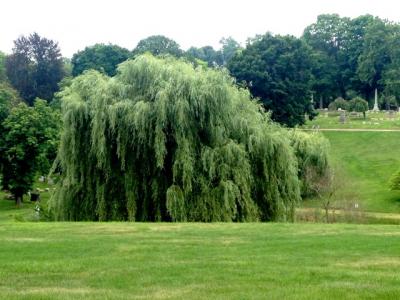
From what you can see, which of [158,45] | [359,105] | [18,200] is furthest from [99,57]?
[18,200]

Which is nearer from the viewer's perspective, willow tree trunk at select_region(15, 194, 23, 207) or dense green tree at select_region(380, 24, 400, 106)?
willow tree trunk at select_region(15, 194, 23, 207)

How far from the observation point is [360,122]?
240ft

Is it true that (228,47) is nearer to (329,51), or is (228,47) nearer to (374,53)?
(329,51)

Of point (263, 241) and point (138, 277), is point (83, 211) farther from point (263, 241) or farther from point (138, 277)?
point (138, 277)

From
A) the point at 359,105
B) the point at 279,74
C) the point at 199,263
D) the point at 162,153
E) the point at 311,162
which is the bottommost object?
the point at 199,263

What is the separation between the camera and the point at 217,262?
36.0 ft

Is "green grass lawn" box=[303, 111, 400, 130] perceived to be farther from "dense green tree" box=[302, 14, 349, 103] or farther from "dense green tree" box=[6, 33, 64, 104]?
"dense green tree" box=[6, 33, 64, 104]

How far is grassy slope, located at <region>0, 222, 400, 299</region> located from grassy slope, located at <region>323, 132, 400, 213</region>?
96.1ft

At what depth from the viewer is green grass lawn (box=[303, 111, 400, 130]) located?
69.4 m

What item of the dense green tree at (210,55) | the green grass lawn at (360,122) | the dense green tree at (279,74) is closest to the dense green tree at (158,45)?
the dense green tree at (279,74)

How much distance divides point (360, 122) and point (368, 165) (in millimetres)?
19285

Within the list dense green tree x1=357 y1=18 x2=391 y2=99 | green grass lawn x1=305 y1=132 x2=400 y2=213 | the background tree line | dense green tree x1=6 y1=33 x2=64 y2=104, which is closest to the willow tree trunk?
the background tree line

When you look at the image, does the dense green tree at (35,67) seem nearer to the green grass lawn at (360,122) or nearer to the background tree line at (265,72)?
the background tree line at (265,72)

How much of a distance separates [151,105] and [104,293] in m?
15.4
